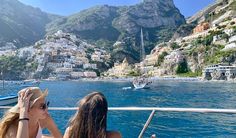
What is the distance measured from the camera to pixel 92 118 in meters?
2.13

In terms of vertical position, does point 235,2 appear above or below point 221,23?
above

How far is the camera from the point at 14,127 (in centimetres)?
230

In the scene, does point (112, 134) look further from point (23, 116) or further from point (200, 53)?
point (200, 53)

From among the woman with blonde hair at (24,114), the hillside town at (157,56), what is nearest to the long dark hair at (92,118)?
the woman with blonde hair at (24,114)

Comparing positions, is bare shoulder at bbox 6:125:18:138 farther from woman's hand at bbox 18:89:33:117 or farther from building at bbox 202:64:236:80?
building at bbox 202:64:236:80

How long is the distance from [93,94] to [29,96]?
1.38 ft

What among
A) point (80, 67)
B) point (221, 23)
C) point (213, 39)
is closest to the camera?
point (213, 39)

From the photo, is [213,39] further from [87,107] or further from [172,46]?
[87,107]

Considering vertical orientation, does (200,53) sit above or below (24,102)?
above

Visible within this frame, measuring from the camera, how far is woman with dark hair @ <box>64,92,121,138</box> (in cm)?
213

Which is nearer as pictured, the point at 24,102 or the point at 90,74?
the point at 24,102

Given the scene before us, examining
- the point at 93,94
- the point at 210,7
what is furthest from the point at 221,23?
the point at 93,94

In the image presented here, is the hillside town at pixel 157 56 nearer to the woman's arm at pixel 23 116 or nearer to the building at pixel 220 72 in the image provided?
the building at pixel 220 72

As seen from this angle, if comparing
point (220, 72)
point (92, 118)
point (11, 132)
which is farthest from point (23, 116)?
point (220, 72)
